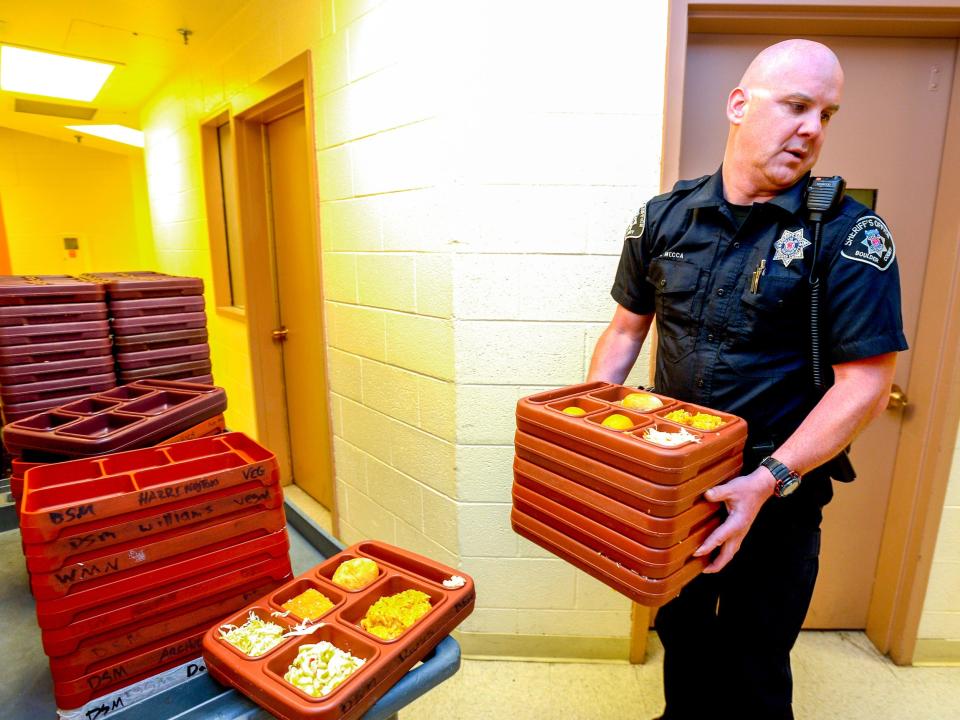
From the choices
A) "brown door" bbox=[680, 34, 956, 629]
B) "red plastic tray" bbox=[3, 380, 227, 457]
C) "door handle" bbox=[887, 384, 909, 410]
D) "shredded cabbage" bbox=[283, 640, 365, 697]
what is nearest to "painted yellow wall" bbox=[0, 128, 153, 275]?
"red plastic tray" bbox=[3, 380, 227, 457]

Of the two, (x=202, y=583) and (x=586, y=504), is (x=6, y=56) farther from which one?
(x=586, y=504)

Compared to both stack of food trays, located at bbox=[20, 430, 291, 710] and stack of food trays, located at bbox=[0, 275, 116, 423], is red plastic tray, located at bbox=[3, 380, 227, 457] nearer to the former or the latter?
stack of food trays, located at bbox=[20, 430, 291, 710]

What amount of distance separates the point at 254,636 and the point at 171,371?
4.41 ft

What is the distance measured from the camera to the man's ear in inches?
51.0

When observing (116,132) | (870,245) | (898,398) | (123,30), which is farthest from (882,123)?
(116,132)

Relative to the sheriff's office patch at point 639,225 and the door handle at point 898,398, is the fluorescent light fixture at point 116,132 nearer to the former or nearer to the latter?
the sheriff's office patch at point 639,225

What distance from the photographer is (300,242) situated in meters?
3.12

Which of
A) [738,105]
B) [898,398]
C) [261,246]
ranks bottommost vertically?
[898,398]

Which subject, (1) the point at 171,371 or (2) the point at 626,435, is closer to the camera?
(2) the point at 626,435

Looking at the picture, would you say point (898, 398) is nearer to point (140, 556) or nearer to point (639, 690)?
point (639, 690)

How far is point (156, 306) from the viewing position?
1.91 m

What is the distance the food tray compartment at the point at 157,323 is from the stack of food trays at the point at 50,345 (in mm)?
42

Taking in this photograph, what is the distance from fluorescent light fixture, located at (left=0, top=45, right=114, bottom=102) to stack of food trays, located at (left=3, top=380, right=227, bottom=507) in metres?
3.55

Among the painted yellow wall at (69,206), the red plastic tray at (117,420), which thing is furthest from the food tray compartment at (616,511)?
Result: the painted yellow wall at (69,206)
